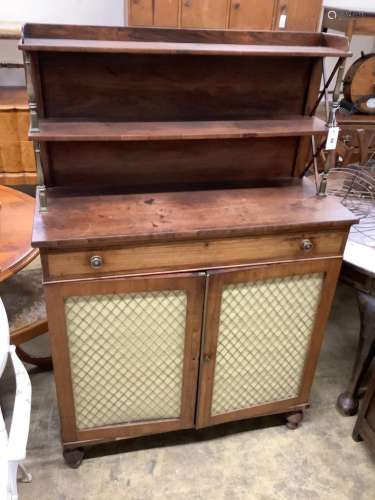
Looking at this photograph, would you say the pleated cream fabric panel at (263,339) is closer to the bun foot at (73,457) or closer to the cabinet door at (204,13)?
the bun foot at (73,457)

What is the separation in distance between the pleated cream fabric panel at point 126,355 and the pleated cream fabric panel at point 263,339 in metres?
0.16

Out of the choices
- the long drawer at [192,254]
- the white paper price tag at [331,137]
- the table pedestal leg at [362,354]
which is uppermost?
the white paper price tag at [331,137]

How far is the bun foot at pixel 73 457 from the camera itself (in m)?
1.59

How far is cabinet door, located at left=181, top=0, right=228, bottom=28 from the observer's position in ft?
8.41

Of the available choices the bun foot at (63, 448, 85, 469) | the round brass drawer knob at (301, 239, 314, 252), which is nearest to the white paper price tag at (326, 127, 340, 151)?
the round brass drawer knob at (301, 239, 314, 252)

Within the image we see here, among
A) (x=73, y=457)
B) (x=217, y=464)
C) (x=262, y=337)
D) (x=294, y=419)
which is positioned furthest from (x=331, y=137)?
(x=73, y=457)

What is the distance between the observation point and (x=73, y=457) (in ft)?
5.26

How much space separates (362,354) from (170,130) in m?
1.15

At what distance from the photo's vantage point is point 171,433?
A: 70.1 inches

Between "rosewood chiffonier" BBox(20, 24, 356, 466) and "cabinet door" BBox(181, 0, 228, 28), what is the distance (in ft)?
4.40

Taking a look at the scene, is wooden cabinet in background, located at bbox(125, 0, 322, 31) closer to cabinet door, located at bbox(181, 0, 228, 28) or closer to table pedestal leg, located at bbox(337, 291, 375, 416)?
cabinet door, located at bbox(181, 0, 228, 28)

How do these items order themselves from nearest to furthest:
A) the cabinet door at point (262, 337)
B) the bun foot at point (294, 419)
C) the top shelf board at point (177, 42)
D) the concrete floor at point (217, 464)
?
the top shelf board at point (177, 42)
the cabinet door at point (262, 337)
the concrete floor at point (217, 464)
the bun foot at point (294, 419)

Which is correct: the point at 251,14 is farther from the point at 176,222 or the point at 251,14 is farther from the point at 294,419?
the point at 294,419

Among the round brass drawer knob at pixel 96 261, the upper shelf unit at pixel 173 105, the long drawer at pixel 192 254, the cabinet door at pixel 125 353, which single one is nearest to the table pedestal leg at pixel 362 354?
the long drawer at pixel 192 254
